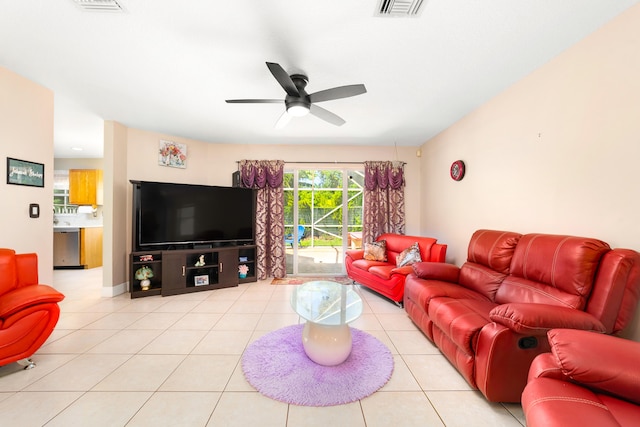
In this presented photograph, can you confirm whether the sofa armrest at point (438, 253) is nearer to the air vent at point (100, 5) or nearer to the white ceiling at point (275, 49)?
the white ceiling at point (275, 49)

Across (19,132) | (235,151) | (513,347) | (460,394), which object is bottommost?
(460,394)

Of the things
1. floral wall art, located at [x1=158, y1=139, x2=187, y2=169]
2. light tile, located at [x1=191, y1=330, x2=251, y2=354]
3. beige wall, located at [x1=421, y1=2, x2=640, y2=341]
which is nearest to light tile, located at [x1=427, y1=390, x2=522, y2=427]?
beige wall, located at [x1=421, y1=2, x2=640, y2=341]

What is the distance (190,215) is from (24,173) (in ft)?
5.64

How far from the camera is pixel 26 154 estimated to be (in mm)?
2432

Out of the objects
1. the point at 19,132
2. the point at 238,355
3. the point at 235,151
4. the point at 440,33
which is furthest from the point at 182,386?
the point at 235,151

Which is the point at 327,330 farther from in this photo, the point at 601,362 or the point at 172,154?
the point at 172,154

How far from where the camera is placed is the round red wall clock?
3.23 metres

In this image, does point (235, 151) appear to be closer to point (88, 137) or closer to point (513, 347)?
point (88, 137)

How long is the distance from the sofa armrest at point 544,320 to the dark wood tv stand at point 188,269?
145 inches

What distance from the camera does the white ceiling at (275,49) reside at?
5.20 feet

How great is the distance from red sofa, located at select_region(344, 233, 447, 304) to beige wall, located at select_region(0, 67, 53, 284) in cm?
390

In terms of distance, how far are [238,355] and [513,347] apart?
6.75 ft

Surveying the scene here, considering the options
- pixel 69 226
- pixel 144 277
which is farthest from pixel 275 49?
pixel 69 226

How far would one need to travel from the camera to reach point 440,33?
5.76ft
